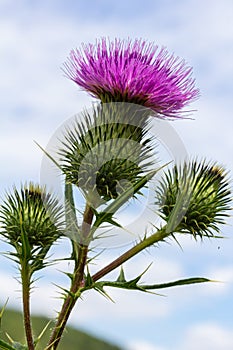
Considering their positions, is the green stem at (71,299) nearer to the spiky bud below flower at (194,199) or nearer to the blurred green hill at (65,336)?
the spiky bud below flower at (194,199)

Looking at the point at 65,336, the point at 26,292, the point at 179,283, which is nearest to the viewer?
the point at 179,283

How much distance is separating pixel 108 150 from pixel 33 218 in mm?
914

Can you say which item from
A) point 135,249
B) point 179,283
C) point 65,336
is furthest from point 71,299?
point 65,336

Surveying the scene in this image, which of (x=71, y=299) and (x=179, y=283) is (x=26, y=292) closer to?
(x=71, y=299)

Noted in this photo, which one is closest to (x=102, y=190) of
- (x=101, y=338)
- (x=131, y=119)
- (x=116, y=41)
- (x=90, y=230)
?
(x=90, y=230)

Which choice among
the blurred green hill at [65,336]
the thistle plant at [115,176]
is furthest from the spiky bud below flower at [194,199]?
the blurred green hill at [65,336]

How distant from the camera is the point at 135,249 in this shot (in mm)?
5238

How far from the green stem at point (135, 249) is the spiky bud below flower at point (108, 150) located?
473 mm

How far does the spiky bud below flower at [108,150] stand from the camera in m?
5.50

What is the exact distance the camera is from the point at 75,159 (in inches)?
226

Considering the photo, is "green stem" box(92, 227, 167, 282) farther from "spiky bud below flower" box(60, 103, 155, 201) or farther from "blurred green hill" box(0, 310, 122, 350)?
"blurred green hill" box(0, 310, 122, 350)

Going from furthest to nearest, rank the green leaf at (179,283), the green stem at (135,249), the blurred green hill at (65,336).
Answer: the blurred green hill at (65,336)
the green stem at (135,249)
the green leaf at (179,283)

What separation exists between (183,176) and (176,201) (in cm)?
49

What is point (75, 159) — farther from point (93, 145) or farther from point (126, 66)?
point (126, 66)
